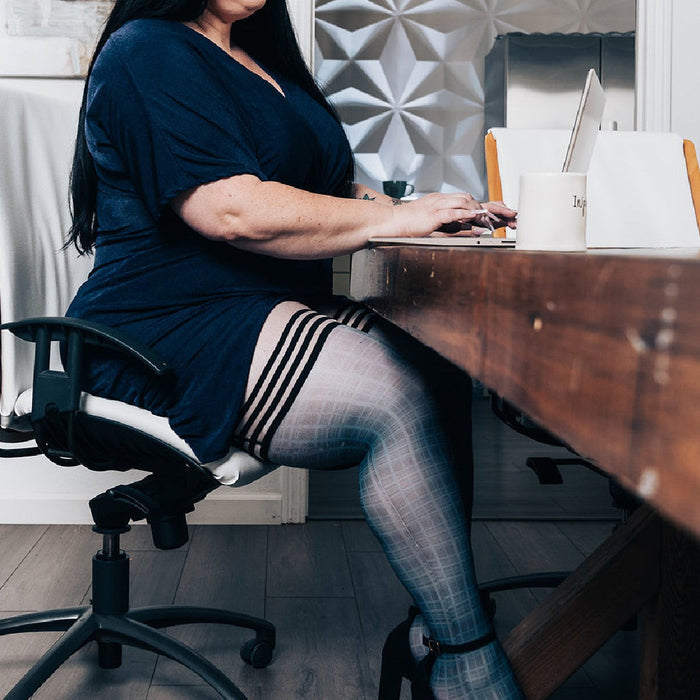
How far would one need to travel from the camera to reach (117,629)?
1330mm

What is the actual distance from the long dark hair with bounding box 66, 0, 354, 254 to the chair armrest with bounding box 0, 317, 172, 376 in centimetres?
18

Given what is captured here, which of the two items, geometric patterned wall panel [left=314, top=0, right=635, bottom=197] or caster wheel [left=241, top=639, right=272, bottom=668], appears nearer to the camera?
caster wheel [left=241, top=639, right=272, bottom=668]

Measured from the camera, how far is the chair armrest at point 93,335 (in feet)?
3.31

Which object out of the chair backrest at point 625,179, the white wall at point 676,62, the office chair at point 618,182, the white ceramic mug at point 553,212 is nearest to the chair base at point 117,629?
the office chair at point 618,182

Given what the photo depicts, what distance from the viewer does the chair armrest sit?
1.01 m

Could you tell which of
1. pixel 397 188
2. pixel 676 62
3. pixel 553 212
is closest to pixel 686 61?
pixel 676 62

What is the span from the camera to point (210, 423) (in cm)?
101

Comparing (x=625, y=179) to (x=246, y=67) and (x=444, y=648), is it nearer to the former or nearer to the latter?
(x=246, y=67)

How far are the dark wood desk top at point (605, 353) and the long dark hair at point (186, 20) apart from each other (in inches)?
33.3

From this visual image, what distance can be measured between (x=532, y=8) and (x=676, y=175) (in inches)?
120

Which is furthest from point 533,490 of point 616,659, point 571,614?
point 571,614

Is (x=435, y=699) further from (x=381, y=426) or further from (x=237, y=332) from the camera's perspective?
(x=237, y=332)

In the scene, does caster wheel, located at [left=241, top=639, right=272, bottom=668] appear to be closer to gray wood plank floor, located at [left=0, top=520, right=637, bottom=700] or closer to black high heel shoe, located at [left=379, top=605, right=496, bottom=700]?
gray wood plank floor, located at [left=0, top=520, right=637, bottom=700]

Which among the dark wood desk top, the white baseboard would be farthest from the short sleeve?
the white baseboard
